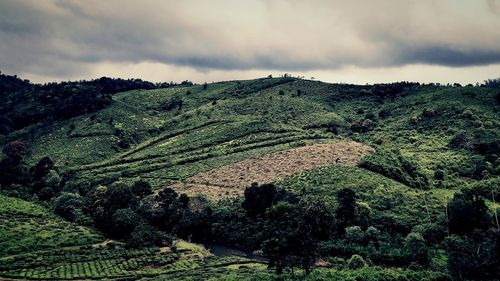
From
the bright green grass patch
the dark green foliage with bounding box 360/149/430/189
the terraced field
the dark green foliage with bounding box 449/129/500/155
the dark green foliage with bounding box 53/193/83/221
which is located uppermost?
the dark green foliage with bounding box 449/129/500/155

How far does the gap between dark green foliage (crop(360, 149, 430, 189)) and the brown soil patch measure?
3960mm

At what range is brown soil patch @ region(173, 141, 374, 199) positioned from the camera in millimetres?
120250

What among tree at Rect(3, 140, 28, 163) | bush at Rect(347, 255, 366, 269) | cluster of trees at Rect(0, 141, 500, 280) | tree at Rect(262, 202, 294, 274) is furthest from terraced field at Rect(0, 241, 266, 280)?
tree at Rect(3, 140, 28, 163)

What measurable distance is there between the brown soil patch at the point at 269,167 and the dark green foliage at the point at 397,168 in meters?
3.96

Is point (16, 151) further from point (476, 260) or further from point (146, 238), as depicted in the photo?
point (476, 260)

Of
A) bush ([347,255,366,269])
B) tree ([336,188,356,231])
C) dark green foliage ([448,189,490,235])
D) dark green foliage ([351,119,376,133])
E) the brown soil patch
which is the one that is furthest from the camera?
dark green foliage ([351,119,376,133])

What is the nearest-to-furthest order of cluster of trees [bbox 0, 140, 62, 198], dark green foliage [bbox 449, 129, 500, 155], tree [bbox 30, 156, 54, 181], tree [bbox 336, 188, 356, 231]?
tree [bbox 336, 188, 356, 231], dark green foliage [bbox 449, 129, 500, 155], cluster of trees [bbox 0, 140, 62, 198], tree [bbox 30, 156, 54, 181]

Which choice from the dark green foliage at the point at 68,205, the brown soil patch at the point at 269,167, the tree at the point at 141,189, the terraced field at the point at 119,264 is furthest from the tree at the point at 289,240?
the dark green foliage at the point at 68,205

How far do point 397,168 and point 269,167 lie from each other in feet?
103

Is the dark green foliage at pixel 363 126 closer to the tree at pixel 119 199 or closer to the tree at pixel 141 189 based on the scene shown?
the tree at pixel 141 189

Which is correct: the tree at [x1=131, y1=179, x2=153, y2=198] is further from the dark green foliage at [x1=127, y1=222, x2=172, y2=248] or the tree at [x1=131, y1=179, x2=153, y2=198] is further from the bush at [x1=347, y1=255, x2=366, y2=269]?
the bush at [x1=347, y1=255, x2=366, y2=269]

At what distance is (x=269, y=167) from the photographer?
418 feet

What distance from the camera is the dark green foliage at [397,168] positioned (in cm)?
11520

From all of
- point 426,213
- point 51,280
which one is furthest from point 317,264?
point 51,280
